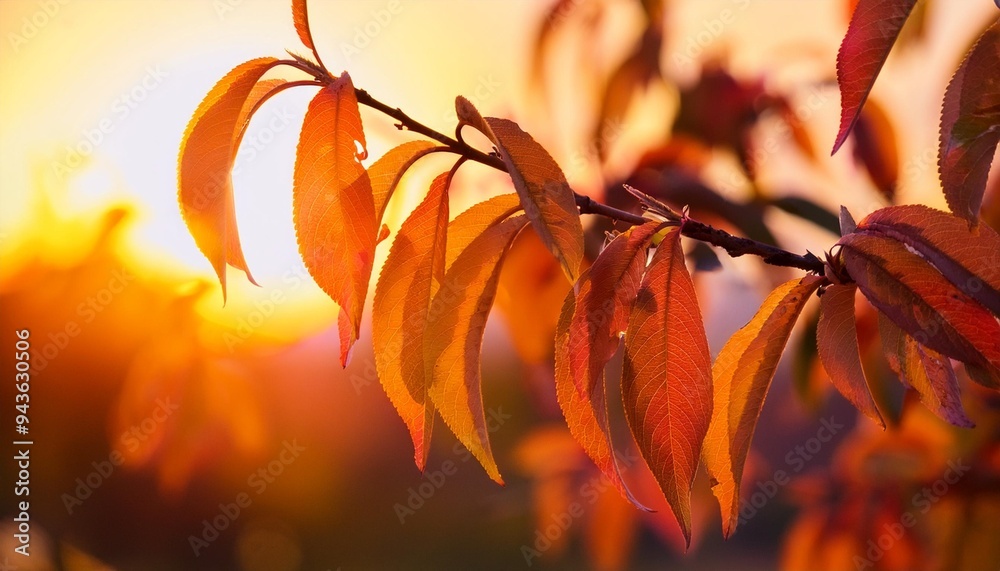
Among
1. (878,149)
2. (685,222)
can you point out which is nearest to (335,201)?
(685,222)

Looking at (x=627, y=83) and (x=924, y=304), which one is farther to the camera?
(x=627, y=83)

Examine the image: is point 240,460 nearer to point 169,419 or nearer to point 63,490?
point 169,419

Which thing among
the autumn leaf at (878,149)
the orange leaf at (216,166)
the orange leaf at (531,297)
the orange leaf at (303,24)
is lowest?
the autumn leaf at (878,149)

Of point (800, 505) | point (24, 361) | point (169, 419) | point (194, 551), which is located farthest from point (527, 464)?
point (24, 361)

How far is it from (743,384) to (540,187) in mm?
156

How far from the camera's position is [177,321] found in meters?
1.08

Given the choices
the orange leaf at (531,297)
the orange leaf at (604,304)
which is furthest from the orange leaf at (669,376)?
the orange leaf at (531,297)

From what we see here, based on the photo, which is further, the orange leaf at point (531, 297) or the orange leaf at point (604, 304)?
the orange leaf at point (531, 297)

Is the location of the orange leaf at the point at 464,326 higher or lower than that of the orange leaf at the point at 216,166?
lower

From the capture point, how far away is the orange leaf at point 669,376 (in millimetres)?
324

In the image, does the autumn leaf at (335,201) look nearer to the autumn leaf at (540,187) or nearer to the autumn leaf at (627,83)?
the autumn leaf at (540,187)

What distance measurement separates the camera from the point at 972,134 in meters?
0.30

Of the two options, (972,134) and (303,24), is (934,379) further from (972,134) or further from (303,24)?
(303,24)

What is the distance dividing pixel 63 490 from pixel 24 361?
28cm
